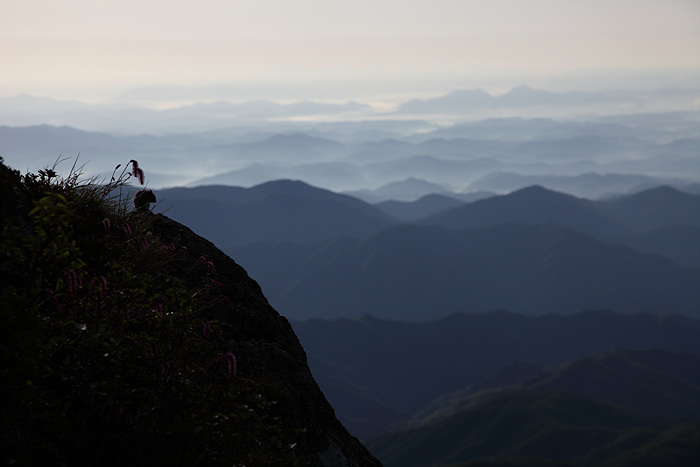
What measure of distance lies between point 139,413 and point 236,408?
1.05 m

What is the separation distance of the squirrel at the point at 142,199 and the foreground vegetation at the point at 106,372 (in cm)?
177

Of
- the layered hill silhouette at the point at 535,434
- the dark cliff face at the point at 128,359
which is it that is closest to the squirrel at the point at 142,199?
the dark cliff face at the point at 128,359

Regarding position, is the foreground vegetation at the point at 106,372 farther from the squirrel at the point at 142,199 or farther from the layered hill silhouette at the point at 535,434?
the layered hill silhouette at the point at 535,434

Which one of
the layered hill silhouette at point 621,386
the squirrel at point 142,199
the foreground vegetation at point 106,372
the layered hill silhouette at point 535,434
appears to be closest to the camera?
the foreground vegetation at point 106,372

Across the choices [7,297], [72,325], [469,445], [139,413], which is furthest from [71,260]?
[469,445]

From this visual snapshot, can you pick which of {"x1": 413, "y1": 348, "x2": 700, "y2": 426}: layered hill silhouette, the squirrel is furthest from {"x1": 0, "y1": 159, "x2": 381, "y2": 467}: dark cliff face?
{"x1": 413, "y1": 348, "x2": 700, "y2": 426}: layered hill silhouette

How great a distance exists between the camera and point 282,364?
7.79m

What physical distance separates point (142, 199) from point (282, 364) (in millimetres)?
3276

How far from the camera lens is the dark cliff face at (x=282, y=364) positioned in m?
7.17

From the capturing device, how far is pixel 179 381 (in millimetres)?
5645

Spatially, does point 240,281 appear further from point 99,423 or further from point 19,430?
point 19,430

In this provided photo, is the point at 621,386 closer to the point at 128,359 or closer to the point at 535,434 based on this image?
the point at 535,434

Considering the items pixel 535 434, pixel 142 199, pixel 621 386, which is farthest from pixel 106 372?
pixel 621 386

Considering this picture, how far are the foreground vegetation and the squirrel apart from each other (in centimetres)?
177
